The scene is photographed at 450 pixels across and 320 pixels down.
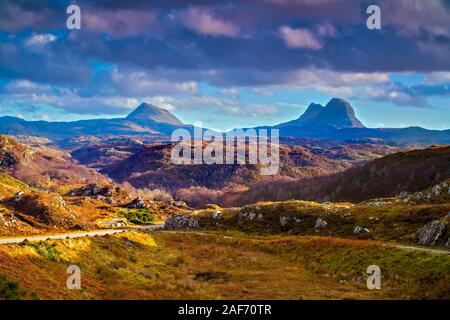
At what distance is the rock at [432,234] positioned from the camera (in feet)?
193

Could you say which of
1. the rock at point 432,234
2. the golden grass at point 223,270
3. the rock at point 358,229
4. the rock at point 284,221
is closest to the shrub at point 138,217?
the rock at point 284,221

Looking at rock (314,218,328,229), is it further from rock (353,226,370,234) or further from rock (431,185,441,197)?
rock (431,185,441,197)

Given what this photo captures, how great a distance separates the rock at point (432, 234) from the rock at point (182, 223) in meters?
66.0

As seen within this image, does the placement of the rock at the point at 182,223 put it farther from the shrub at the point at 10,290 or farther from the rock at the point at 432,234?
the shrub at the point at 10,290

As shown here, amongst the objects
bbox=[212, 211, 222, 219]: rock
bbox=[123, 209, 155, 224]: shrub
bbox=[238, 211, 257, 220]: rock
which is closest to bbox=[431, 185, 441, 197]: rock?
bbox=[238, 211, 257, 220]: rock

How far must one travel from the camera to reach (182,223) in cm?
12281

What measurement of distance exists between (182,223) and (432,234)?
74185 millimetres

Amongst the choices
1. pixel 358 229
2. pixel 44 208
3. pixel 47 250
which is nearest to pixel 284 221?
pixel 358 229
